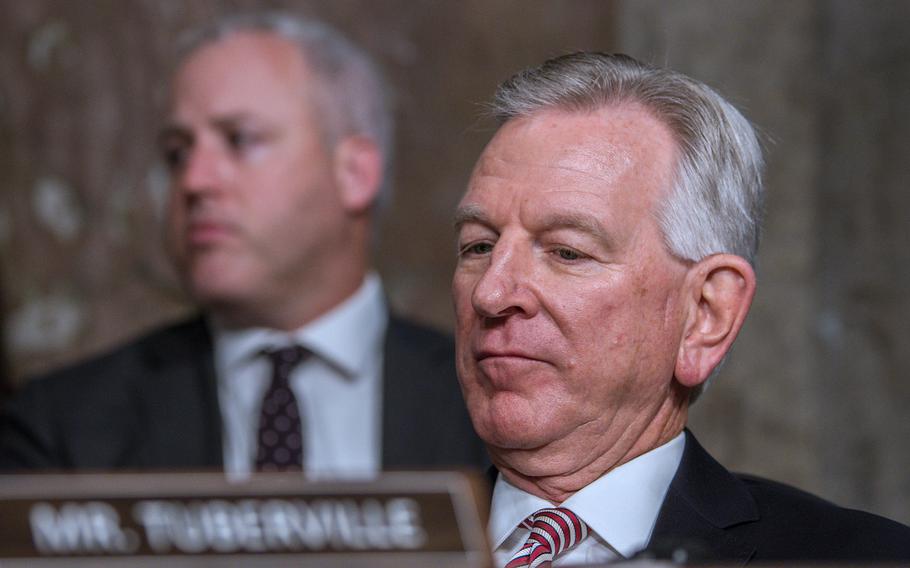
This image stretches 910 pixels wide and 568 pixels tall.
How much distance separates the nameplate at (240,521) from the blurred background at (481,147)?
250cm

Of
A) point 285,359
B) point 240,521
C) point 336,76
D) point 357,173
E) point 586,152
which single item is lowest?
point 285,359

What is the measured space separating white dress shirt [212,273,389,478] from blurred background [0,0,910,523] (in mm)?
760

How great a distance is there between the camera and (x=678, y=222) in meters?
2.02

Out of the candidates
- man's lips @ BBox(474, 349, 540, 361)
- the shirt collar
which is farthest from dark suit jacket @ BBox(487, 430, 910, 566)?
the shirt collar

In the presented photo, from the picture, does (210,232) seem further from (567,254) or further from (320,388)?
(567,254)

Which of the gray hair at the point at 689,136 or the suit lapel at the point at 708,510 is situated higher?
the gray hair at the point at 689,136

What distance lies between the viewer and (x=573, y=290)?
1976 mm

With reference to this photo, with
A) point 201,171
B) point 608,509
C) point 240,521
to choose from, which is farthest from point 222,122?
point 240,521

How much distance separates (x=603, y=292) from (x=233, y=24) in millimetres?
2253

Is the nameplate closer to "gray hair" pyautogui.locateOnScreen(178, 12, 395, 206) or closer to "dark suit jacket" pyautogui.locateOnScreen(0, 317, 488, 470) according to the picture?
"dark suit jacket" pyautogui.locateOnScreen(0, 317, 488, 470)

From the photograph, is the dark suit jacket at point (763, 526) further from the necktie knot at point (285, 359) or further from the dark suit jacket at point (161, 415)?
the necktie knot at point (285, 359)

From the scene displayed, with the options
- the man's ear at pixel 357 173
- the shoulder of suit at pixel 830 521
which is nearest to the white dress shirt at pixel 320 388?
the man's ear at pixel 357 173

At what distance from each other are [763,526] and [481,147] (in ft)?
7.72

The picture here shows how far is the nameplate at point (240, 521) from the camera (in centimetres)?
125
